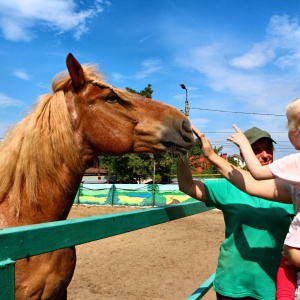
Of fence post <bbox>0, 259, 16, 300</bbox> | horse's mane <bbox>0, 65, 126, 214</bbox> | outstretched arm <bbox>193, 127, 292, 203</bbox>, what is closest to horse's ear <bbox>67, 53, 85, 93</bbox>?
horse's mane <bbox>0, 65, 126, 214</bbox>

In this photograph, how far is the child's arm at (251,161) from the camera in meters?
1.78

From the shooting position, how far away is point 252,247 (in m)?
2.20

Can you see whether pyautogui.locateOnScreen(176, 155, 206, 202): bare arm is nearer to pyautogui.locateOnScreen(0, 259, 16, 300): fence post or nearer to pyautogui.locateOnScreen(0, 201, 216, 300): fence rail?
pyautogui.locateOnScreen(0, 201, 216, 300): fence rail

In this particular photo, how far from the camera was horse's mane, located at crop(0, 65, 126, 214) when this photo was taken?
7.41 ft

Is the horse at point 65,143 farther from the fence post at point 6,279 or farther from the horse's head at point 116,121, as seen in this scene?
the fence post at point 6,279

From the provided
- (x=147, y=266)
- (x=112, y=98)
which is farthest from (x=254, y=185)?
(x=147, y=266)

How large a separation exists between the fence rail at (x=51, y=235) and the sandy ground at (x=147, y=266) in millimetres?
4458

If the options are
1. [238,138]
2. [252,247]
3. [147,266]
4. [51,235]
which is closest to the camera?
[51,235]

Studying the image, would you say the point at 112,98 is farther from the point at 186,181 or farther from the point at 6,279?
the point at 6,279

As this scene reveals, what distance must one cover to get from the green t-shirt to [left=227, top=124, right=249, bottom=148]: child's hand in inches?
22.0

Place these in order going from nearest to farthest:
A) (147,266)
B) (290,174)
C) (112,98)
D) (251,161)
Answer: (290,174) → (251,161) → (112,98) → (147,266)

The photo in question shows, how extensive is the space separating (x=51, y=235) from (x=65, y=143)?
1.32 meters

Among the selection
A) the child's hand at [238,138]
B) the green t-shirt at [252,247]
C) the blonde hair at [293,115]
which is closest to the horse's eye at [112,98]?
the child's hand at [238,138]

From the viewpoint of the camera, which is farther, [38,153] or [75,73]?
[75,73]
